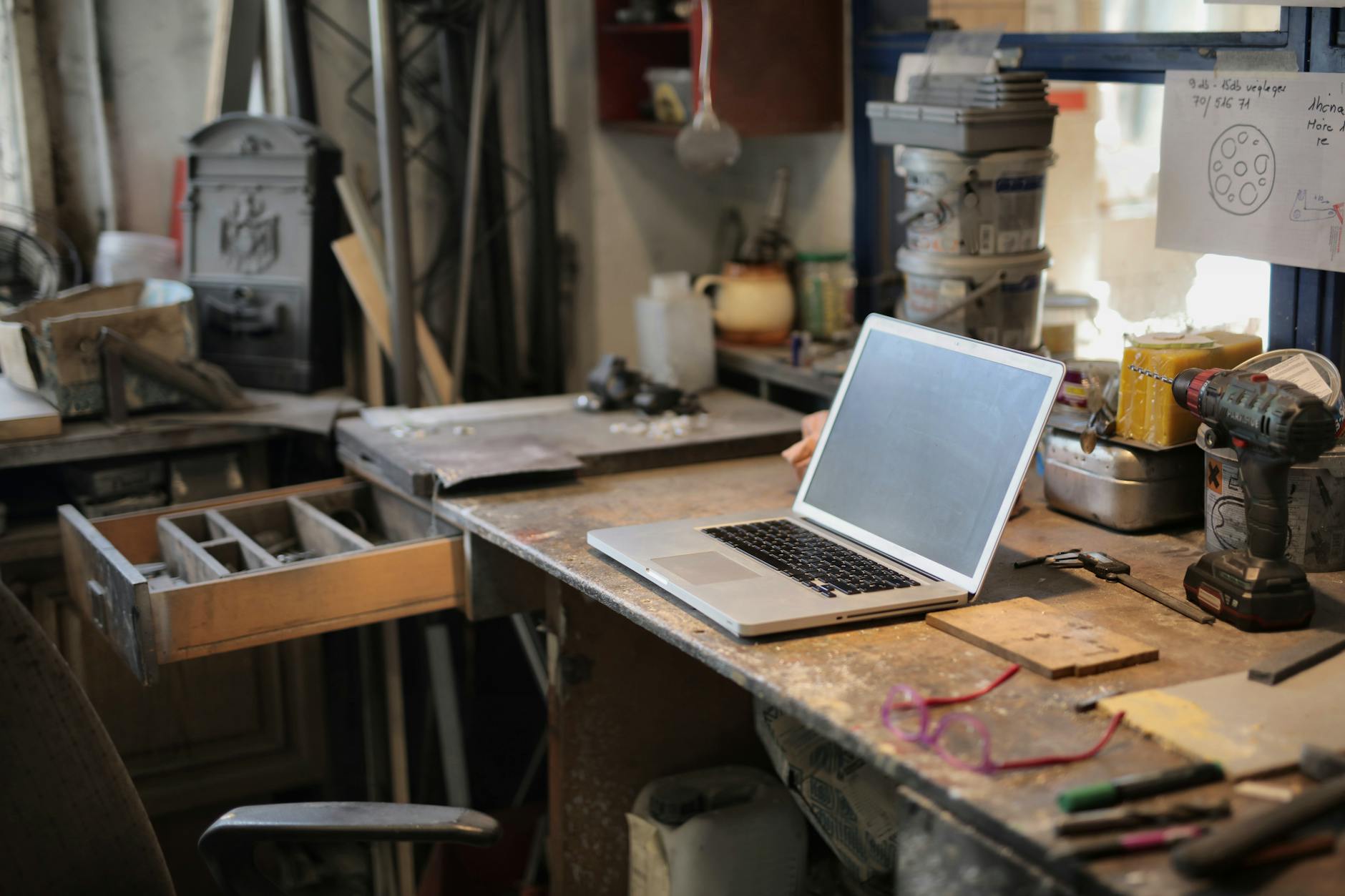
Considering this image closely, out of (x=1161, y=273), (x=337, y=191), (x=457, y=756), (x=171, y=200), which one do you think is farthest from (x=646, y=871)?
(x=171, y=200)

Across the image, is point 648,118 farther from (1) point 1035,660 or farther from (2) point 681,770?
(1) point 1035,660

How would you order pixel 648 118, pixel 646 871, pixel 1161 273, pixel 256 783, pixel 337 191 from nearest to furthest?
pixel 646 871 → pixel 1161 273 → pixel 256 783 → pixel 337 191 → pixel 648 118

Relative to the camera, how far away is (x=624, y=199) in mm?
3266

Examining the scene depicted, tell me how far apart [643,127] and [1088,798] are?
7.36 feet

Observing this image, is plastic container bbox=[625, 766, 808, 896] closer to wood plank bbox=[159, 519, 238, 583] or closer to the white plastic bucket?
wood plank bbox=[159, 519, 238, 583]

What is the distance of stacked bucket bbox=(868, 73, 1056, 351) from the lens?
2.12 metres

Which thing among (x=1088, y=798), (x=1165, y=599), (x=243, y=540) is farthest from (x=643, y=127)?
(x=1088, y=798)

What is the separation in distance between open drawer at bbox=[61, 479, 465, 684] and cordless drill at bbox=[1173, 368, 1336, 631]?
1.09 metres

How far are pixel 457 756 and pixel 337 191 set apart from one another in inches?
47.5

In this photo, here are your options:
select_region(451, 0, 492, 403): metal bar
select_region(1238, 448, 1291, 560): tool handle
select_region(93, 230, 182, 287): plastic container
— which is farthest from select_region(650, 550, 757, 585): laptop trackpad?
select_region(93, 230, 182, 287): plastic container

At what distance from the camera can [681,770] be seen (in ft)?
7.25

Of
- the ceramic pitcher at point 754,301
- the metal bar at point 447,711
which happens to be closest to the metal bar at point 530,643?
the metal bar at point 447,711

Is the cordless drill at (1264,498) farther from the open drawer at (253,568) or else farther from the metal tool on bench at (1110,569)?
the open drawer at (253,568)

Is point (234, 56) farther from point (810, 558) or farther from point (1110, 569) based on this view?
point (1110, 569)
